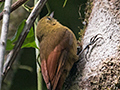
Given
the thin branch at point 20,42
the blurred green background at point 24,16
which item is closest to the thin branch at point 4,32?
the thin branch at point 20,42

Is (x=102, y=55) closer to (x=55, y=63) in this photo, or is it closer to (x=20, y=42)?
(x=55, y=63)

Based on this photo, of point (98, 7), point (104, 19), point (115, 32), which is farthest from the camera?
point (98, 7)

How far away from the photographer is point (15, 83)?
334 centimetres

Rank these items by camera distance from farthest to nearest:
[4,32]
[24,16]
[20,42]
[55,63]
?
[24,16] < [55,63] < [20,42] < [4,32]

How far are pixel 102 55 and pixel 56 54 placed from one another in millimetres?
395

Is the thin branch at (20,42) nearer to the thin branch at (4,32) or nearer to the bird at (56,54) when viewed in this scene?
the thin branch at (4,32)

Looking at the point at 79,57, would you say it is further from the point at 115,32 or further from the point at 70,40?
the point at 115,32

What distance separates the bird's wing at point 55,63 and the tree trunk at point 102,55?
5.2 inches

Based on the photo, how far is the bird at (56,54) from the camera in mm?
1920

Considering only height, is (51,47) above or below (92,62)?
above

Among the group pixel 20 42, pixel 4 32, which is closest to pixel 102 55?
pixel 20 42

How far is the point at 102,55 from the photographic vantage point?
6.03 feet

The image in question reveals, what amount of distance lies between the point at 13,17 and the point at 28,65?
90cm

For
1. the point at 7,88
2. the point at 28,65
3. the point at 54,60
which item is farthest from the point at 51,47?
the point at 7,88
